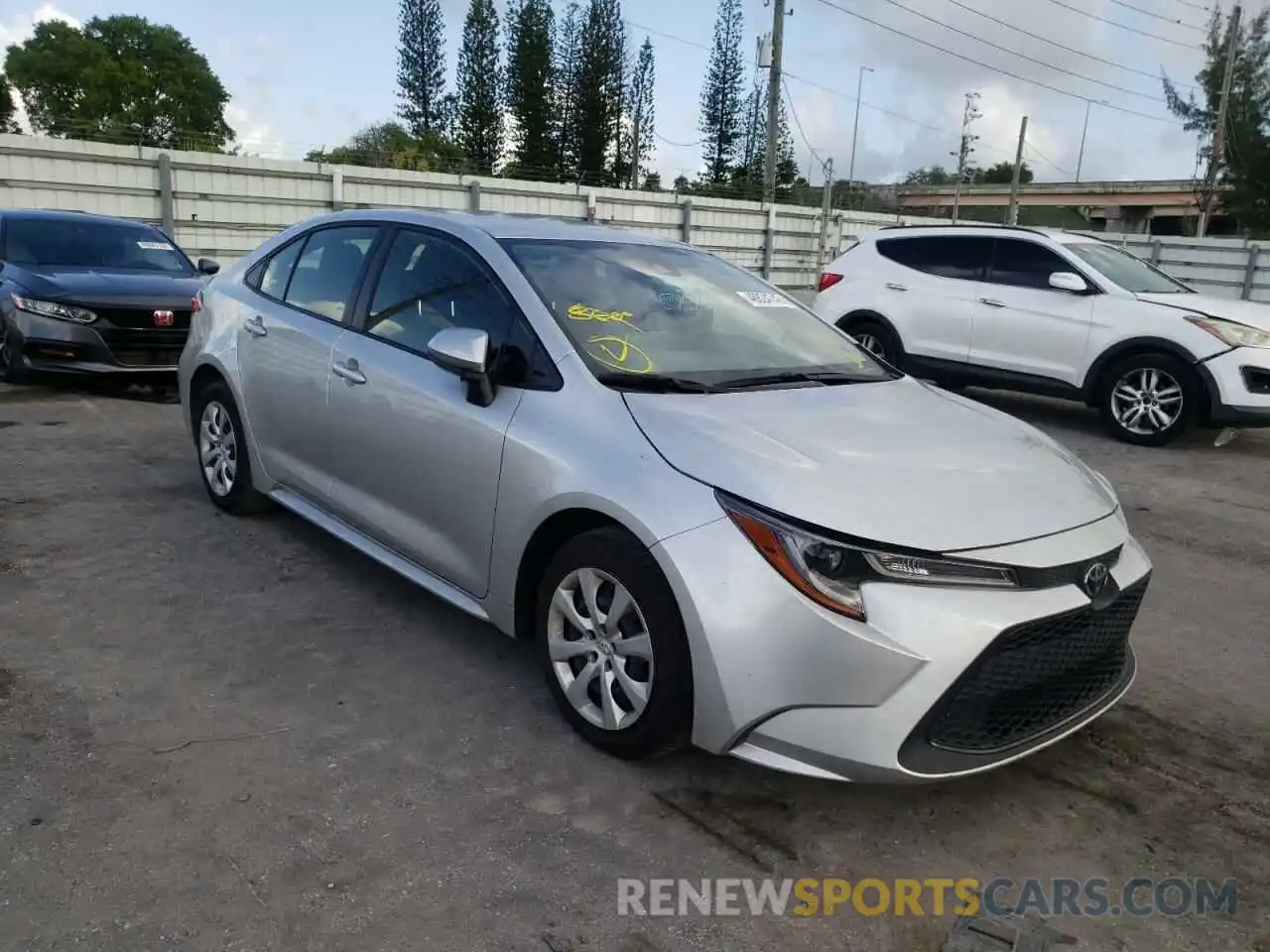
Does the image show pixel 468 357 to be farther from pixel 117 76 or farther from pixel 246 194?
pixel 117 76

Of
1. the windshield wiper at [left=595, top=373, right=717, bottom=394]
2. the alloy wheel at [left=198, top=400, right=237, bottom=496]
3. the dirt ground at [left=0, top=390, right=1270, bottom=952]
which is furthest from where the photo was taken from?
the alloy wheel at [left=198, top=400, right=237, bottom=496]

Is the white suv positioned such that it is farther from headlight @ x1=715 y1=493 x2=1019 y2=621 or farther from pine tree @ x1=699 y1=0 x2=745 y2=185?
pine tree @ x1=699 y1=0 x2=745 y2=185

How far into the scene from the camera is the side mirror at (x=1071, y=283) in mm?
8523

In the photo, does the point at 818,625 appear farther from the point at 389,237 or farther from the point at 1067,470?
the point at 389,237

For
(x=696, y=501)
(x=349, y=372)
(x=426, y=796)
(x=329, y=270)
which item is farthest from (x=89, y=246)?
(x=696, y=501)

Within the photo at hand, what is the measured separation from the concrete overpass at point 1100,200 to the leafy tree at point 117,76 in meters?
59.7

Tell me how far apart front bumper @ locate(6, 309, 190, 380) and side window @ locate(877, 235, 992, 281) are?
6716 mm

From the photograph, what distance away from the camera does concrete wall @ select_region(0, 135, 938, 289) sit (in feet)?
48.6

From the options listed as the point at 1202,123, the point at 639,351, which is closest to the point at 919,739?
the point at 639,351

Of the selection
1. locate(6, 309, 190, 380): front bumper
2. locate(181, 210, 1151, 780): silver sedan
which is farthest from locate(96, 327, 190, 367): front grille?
locate(181, 210, 1151, 780): silver sedan

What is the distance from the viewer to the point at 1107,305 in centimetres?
837

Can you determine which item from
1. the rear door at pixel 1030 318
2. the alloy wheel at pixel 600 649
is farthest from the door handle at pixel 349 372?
the rear door at pixel 1030 318

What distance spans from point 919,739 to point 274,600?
2811 mm

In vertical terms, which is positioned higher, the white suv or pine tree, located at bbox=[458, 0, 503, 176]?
pine tree, located at bbox=[458, 0, 503, 176]
